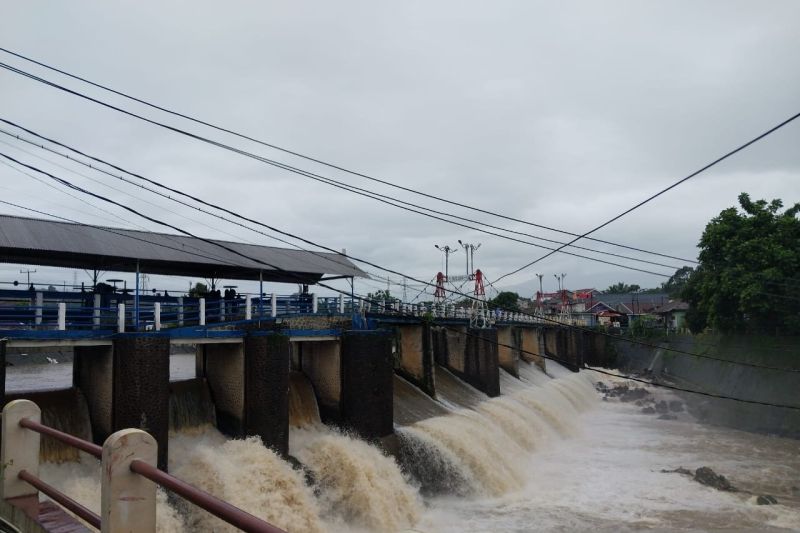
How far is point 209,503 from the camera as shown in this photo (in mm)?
2861

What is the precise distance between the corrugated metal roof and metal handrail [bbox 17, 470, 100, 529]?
9.38 m

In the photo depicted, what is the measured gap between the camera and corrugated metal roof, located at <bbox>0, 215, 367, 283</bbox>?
640 inches

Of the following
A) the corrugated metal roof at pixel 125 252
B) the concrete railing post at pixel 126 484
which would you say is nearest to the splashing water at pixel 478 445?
the corrugated metal roof at pixel 125 252

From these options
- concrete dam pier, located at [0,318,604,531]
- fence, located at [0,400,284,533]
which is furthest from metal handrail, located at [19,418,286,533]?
concrete dam pier, located at [0,318,604,531]

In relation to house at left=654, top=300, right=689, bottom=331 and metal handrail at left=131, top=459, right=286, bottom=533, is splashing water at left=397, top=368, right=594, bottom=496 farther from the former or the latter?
house at left=654, top=300, right=689, bottom=331

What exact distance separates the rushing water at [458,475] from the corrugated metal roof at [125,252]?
170 inches

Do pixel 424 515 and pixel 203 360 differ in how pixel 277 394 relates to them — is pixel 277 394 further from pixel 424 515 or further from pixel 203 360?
pixel 424 515

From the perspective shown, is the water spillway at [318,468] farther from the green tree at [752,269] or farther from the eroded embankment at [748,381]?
the green tree at [752,269]

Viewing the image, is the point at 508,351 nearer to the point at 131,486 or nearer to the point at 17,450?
the point at 17,450

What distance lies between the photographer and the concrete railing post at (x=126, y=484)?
364 cm

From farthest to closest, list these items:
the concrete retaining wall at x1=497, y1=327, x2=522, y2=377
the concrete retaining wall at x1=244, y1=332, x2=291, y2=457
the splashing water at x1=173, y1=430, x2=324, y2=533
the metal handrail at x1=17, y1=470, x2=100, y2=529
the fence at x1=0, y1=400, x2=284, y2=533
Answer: the concrete retaining wall at x1=497, y1=327, x2=522, y2=377 → the concrete retaining wall at x1=244, y1=332, x2=291, y2=457 → the splashing water at x1=173, y1=430, x2=324, y2=533 → the metal handrail at x1=17, y1=470, x2=100, y2=529 → the fence at x1=0, y1=400, x2=284, y2=533

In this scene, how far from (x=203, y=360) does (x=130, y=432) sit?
16.4m

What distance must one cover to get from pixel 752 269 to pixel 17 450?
38.9 metres

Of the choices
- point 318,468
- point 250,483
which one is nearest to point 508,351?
point 318,468
